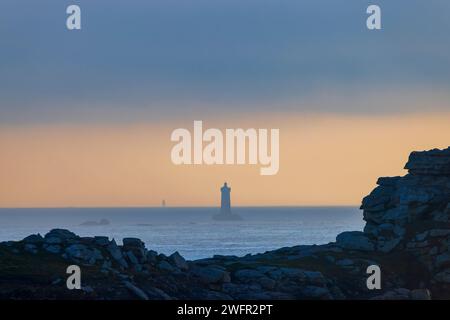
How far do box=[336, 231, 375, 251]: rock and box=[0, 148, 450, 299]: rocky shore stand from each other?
0.08 metres

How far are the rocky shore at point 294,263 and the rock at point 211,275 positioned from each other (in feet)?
0.21

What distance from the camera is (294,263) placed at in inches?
3351

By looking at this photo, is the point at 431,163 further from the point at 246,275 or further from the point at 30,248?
the point at 30,248

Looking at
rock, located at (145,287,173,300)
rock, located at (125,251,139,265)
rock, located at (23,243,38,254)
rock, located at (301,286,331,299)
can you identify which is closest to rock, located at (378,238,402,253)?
rock, located at (301,286,331,299)

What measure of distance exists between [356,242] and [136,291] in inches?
991

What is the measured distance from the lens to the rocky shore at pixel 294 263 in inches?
2847

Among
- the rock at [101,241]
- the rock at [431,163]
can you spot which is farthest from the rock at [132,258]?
the rock at [431,163]

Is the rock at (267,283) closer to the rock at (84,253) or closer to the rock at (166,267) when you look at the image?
the rock at (166,267)

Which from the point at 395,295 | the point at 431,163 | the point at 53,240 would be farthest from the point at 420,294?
the point at 53,240

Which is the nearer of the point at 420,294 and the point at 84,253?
the point at 84,253

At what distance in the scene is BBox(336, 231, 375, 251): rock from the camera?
9044 centimetres

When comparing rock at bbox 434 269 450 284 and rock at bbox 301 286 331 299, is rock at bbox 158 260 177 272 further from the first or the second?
rock at bbox 434 269 450 284
